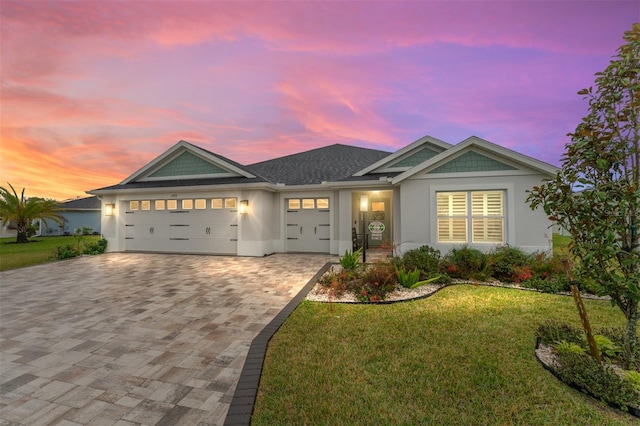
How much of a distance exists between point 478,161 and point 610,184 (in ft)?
21.7

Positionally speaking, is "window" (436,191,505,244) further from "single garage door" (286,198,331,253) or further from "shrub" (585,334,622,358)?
"shrub" (585,334,622,358)

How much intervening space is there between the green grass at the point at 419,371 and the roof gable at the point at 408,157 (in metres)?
7.59

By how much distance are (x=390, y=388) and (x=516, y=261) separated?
6957 millimetres

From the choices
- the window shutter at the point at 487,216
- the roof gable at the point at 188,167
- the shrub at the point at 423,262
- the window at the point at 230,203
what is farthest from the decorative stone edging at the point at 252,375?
the roof gable at the point at 188,167

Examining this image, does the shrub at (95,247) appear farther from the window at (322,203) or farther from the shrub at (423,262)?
the shrub at (423,262)

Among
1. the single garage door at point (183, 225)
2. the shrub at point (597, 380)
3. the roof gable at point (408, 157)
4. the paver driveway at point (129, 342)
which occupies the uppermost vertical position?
the roof gable at point (408, 157)

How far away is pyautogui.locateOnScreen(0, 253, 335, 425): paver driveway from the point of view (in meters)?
2.62

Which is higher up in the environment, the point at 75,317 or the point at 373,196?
the point at 373,196

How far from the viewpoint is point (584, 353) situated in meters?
3.18

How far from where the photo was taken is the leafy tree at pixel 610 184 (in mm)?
2787

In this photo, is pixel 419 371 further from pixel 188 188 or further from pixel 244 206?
pixel 188 188

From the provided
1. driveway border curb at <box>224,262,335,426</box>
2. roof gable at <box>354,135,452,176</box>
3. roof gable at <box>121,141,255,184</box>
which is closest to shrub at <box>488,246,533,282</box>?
roof gable at <box>354,135,452,176</box>

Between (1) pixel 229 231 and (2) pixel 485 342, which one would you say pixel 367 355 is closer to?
(2) pixel 485 342

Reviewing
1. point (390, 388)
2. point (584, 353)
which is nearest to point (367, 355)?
point (390, 388)
